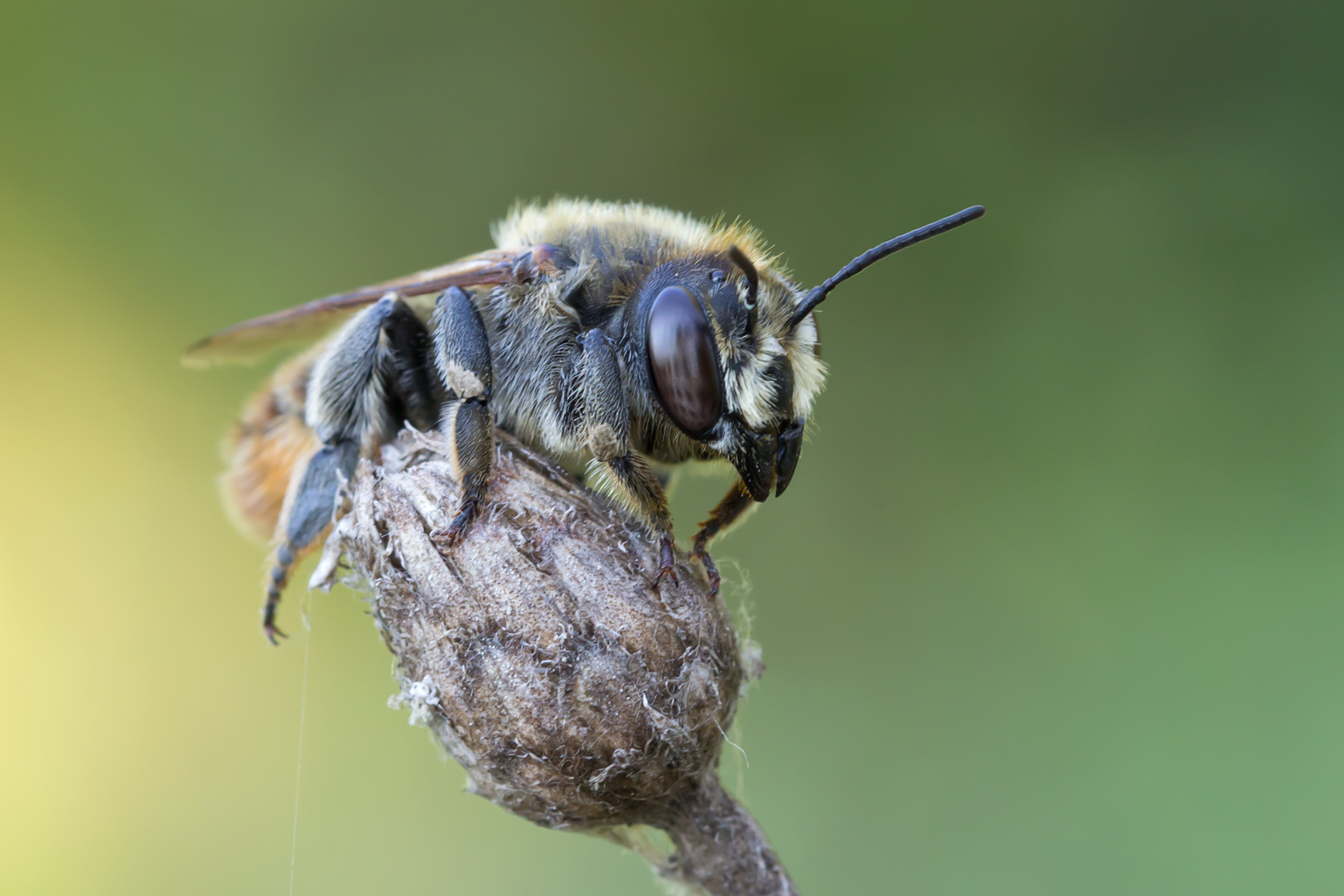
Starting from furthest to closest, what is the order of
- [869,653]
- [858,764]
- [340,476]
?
[869,653]
[858,764]
[340,476]

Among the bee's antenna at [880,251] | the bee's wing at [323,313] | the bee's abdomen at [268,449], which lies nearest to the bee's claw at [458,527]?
the bee's wing at [323,313]

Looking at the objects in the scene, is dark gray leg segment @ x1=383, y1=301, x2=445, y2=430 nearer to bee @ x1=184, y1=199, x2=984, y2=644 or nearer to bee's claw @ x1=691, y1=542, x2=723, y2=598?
bee @ x1=184, y1=199, x2=984, y2=644

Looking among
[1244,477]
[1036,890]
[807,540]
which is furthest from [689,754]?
[1244,477]

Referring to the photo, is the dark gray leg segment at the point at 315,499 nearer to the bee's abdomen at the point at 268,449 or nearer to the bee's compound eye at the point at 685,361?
the bee's abdomen at the point at 268,449

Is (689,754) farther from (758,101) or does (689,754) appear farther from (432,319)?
(758,101)

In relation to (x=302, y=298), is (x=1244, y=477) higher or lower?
lower

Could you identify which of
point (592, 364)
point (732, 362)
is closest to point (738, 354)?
point (732, 362)

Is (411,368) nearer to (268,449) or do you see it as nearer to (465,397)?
(465,397)
